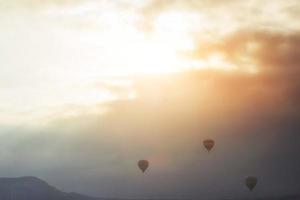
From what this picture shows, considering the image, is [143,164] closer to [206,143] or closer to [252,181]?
[206,143]

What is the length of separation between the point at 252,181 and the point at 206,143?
102ft

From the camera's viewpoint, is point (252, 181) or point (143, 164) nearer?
point (143, 164)

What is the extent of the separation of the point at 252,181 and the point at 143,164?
40.4m

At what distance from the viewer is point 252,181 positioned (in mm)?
183250

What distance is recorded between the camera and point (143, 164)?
170875 mm

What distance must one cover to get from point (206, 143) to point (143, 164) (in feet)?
73.7

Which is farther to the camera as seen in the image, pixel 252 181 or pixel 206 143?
pixel 252 181

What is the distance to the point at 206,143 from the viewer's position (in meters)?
163

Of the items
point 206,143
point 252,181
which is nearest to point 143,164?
point 206,143
